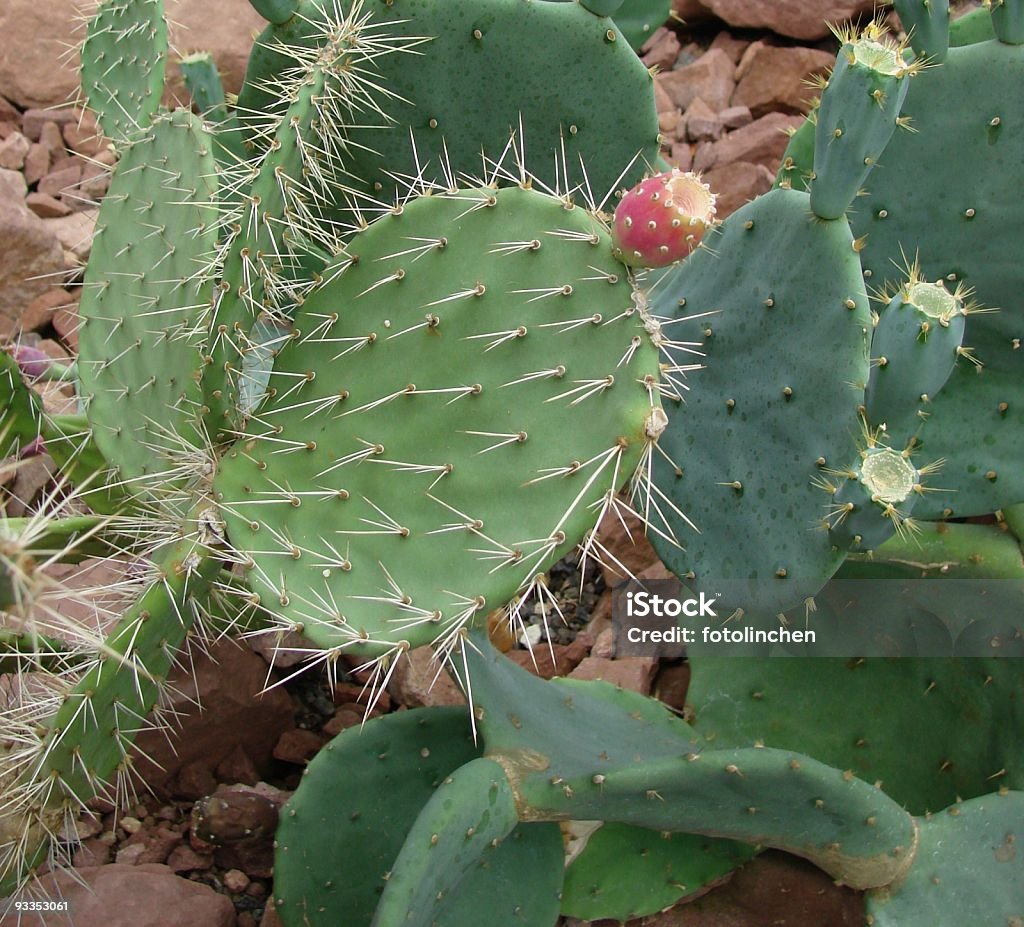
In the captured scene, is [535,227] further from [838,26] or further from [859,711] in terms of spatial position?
[838,26]

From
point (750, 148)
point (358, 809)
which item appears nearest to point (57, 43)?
point (750, 148)

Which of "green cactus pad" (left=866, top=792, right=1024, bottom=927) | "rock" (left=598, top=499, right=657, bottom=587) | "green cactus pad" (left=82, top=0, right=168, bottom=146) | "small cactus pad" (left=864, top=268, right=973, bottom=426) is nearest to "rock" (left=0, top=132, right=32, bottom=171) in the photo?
"green cactus pad" (left=82, top=0, right=168, bottom=146)

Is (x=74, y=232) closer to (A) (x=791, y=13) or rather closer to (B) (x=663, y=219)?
(A) (x=791, y=13)

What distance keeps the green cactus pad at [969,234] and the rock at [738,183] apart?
3.11ft

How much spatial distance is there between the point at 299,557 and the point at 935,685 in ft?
3.34

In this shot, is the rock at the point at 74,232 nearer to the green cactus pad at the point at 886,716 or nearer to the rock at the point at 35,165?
the rock at the point at 35,165

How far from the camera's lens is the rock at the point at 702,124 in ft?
9.80

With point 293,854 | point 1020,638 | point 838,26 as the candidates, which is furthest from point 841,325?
point 838,26

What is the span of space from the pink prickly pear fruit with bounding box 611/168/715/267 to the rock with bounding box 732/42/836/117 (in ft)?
6.92

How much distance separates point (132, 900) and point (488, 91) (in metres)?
1.33

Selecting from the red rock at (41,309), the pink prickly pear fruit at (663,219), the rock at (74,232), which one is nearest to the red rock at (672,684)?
the pink prickly pear fruit at (663,219)

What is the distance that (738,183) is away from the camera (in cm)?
271

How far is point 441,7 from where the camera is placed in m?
1.61

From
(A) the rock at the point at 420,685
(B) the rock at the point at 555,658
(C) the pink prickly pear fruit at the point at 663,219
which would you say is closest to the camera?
(C) the pink prickly pear fruit at the point at 663,219
